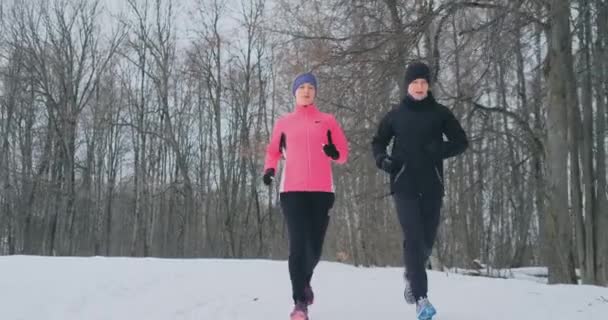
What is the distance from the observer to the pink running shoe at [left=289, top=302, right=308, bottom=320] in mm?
3947

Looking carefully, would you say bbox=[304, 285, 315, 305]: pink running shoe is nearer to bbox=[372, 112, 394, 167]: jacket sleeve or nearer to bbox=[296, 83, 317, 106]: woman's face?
bbox=[372, 112, 394, 167]: jacket sleeve

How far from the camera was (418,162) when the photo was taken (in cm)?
417

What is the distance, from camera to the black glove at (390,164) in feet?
13.7

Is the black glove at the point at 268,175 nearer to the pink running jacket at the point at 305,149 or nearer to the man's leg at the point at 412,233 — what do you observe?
the pink running jacket at the point at 305,149

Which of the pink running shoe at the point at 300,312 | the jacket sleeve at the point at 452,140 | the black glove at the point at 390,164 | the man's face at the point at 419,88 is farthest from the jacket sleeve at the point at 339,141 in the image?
the pink running shoe at the point at 300,312

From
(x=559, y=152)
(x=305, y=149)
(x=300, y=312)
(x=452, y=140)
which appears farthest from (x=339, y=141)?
(x=559, y=152)

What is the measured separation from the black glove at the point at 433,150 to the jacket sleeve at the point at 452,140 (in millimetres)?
32

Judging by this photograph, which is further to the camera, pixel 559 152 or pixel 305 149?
pixel 559 152

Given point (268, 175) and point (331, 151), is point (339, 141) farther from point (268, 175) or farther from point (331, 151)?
point (268, 175)

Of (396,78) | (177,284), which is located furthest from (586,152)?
(177,284)

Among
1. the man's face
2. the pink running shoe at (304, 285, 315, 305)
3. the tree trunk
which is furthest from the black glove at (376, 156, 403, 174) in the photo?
the tree trunk

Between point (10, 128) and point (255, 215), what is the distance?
14782 millimetres

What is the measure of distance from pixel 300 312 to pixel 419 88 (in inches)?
75.2

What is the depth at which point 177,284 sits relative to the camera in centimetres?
586
